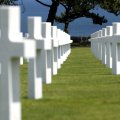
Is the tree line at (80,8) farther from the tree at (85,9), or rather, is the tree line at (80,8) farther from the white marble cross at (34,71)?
the white marble cross at (34,71)

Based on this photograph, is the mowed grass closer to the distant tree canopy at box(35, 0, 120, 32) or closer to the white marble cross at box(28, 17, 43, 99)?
the white marble cross at box(28, 17, 43, 99)

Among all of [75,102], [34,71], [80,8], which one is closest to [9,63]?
[75,102]

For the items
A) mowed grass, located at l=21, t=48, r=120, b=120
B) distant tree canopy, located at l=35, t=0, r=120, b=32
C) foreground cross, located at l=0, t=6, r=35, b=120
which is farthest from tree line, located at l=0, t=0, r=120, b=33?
foreground cross, located at l=0, t=6, r=35, b=120

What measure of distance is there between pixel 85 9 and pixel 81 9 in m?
0.65

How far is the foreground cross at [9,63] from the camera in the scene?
21.8ft

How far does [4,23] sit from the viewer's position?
676cm

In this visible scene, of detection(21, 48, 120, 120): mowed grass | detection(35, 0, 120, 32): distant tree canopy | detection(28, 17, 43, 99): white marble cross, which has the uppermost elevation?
detection(35, 0, 120, 32): distant tree canopy

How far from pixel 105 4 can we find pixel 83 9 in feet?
23.4

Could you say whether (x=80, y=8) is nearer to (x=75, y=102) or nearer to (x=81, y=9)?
(x=81, y=9)

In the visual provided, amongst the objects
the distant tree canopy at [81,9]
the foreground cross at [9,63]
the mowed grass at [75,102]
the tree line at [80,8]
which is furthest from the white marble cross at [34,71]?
the distant tree canopy at [81,9]

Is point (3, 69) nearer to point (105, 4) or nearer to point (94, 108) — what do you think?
point (94, 108)

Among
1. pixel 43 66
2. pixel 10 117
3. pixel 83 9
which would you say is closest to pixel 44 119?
pixel 10 117

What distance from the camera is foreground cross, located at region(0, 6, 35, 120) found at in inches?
262

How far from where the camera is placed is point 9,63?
6.72 m
